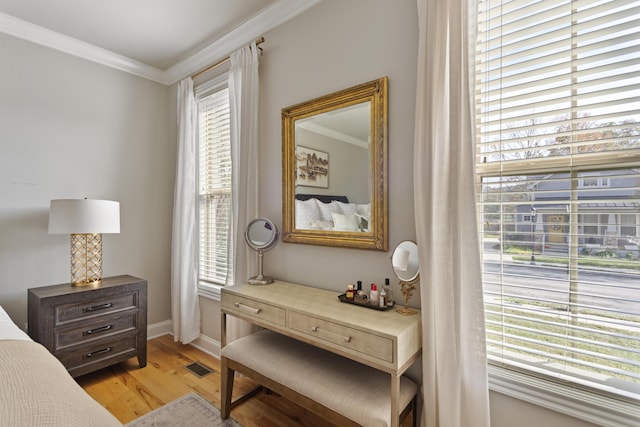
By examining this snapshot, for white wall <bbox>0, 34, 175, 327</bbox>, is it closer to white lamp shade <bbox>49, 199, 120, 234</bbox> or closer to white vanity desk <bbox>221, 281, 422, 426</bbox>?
white lamp shade <bbox>49, 199, 120, 234</bbox>

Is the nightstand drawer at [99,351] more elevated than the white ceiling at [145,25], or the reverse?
the white ceiling at [145,25]

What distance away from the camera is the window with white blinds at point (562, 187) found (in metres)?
1.11

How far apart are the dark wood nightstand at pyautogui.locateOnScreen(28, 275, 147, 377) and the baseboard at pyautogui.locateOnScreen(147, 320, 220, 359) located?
1.52 ft

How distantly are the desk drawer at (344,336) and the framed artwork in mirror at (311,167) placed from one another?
2.84 feet

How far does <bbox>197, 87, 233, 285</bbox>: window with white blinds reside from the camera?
2.70 metres

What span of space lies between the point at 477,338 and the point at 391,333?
0.38m

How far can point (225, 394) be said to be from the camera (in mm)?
1830

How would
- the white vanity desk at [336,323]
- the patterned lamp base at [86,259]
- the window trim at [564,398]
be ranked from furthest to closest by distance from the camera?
the patterned lamp base at [86,259], the white vanity desk at [336,323], the window trim at [564,398]

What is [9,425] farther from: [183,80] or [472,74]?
[183,80]

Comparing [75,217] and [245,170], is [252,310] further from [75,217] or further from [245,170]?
[75,217]

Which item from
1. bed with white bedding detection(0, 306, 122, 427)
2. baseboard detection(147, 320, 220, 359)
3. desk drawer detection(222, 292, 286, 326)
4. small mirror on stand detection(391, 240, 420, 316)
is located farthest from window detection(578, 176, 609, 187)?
baseboard detection(147, 320, 220, 359)

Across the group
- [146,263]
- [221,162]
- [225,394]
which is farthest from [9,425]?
[146,263]

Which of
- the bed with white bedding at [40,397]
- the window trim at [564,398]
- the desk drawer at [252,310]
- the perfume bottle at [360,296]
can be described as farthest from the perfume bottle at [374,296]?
the bed with white bedding at [40,397]

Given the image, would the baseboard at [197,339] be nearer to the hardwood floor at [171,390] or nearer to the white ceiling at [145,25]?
the hardwood floor at [171,390]
